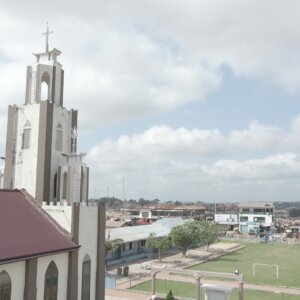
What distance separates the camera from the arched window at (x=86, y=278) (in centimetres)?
2381

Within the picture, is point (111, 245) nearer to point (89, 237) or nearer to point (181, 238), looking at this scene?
point (181, 238)

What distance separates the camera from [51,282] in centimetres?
2116

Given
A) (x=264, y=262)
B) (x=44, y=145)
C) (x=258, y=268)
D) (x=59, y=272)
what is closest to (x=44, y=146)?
(x=44, y=145)

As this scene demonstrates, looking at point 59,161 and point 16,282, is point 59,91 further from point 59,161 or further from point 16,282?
point 16,282

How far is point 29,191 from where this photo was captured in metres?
25.4

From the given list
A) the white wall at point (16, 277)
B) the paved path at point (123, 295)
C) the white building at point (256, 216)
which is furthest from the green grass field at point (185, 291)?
the white building at point (256, 216)

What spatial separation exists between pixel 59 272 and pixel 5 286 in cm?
384

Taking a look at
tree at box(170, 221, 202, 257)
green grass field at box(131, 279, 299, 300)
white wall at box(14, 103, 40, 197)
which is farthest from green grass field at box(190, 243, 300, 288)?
white wall at box(14, 103, 40, 197)

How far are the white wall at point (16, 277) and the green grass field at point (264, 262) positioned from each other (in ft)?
78.8

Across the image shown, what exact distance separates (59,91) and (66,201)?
300 inches

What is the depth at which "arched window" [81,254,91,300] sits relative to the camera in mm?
23812

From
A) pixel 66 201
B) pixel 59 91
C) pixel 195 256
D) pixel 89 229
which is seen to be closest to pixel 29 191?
pixel 66 201

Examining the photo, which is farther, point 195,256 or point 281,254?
point 281,254

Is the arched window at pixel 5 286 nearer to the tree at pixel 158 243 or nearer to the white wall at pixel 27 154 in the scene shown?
the white wall at pixel 27 154
